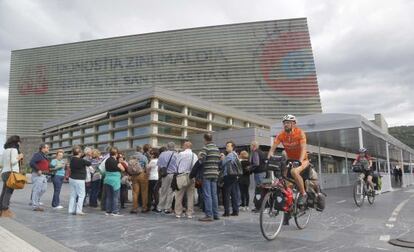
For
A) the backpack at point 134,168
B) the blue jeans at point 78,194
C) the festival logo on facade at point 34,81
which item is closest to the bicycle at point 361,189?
the backpack at point 134,168

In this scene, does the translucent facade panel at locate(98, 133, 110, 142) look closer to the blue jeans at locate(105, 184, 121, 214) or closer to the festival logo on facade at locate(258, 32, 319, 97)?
the festival logo on facade at locate(258, 32, 319, 97)

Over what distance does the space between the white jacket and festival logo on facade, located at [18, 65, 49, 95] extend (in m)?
149

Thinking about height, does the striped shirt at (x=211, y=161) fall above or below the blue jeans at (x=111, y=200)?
above

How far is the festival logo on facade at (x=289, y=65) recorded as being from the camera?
120688 mm

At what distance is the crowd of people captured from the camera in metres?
8.37

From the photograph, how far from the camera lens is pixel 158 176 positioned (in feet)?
32.8

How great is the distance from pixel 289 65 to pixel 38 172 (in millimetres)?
119219

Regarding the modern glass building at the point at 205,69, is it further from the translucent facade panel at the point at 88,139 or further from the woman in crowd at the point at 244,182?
the woman in crowd at the point at 244,182

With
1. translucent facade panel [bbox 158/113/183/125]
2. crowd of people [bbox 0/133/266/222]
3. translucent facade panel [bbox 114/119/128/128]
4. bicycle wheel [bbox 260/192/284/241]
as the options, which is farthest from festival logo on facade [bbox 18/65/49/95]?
bicycle wheel [bbox 260/192/284/241]

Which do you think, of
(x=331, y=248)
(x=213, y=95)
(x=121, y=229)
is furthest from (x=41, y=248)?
(x=213, y=95)

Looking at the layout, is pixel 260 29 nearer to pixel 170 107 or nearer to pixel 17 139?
pixel 170 107

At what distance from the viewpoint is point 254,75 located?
396 feet

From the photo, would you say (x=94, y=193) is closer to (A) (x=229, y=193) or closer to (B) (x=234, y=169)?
(A) (x=229, y=193)

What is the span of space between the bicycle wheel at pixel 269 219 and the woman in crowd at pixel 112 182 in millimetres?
4527
